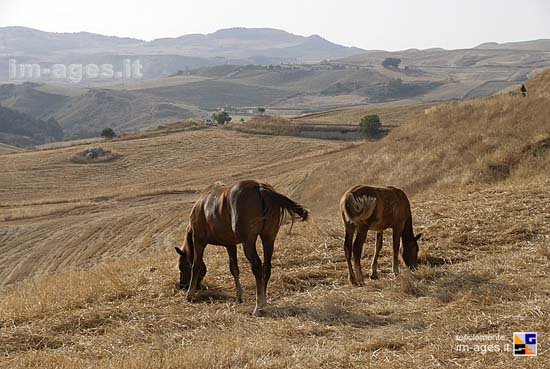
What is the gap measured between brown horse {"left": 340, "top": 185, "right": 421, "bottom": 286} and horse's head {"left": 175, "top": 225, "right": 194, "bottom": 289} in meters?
2.66

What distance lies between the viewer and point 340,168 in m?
34.9

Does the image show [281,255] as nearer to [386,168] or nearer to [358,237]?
[358,237]

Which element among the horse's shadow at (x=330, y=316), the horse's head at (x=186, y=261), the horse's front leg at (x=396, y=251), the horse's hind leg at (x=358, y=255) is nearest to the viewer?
the horse's shadow at (x=330, y=316)

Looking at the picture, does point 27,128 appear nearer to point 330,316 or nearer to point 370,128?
point 370,128

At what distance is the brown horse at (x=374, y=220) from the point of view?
10438 mm

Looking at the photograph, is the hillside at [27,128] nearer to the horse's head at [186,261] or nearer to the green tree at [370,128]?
the green tree at [370,128]

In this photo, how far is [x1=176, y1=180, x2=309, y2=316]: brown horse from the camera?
9.28 m

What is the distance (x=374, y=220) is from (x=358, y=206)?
17.8 inches

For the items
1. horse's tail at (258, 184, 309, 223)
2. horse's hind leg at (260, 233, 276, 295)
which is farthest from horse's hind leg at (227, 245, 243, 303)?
horse's tail at (258, 184, 309, 223)

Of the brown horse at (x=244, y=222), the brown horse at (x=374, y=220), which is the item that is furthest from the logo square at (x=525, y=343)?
the brown horse at (x=374, y=220)

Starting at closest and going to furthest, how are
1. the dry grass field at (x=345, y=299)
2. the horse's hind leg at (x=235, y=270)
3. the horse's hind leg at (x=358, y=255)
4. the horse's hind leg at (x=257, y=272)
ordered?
the dry grass field at (x=345, y=299) < the horse's hind leg at (x=257, y=272) < the horse's hind leg at (x=235, y=270) < the horse's hind leg at (x=358, y=255)

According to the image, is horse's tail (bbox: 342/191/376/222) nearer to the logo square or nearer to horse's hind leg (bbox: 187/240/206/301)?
horse's hind leg (bbox: 187/240/206/301)

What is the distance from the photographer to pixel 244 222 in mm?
9320

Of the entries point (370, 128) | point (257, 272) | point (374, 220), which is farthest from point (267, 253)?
point (370, 128)
